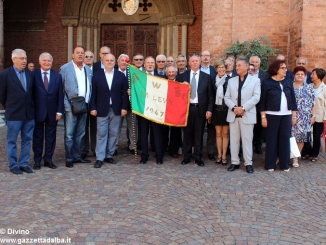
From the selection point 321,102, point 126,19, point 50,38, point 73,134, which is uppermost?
point 126,19

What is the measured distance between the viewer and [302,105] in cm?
725

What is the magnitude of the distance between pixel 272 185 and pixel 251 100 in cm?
142

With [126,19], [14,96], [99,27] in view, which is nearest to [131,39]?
[126,19]

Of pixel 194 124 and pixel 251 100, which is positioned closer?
pixel 251 100

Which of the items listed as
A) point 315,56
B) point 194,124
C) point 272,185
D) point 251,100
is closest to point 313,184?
point 272,185

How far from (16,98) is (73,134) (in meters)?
1.23

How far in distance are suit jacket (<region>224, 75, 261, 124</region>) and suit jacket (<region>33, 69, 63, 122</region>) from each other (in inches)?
108

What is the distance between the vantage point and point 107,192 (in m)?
5.36

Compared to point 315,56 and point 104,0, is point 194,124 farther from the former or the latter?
point 104,0

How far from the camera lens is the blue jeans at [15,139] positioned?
6.25m

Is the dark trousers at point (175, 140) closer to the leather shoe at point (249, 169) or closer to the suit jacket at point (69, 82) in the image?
the leather shoe at point (249, 169)

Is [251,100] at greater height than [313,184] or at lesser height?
greater

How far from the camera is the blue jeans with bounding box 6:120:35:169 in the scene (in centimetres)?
625

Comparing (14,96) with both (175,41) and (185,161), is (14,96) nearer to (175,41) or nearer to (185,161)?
(185,161)
